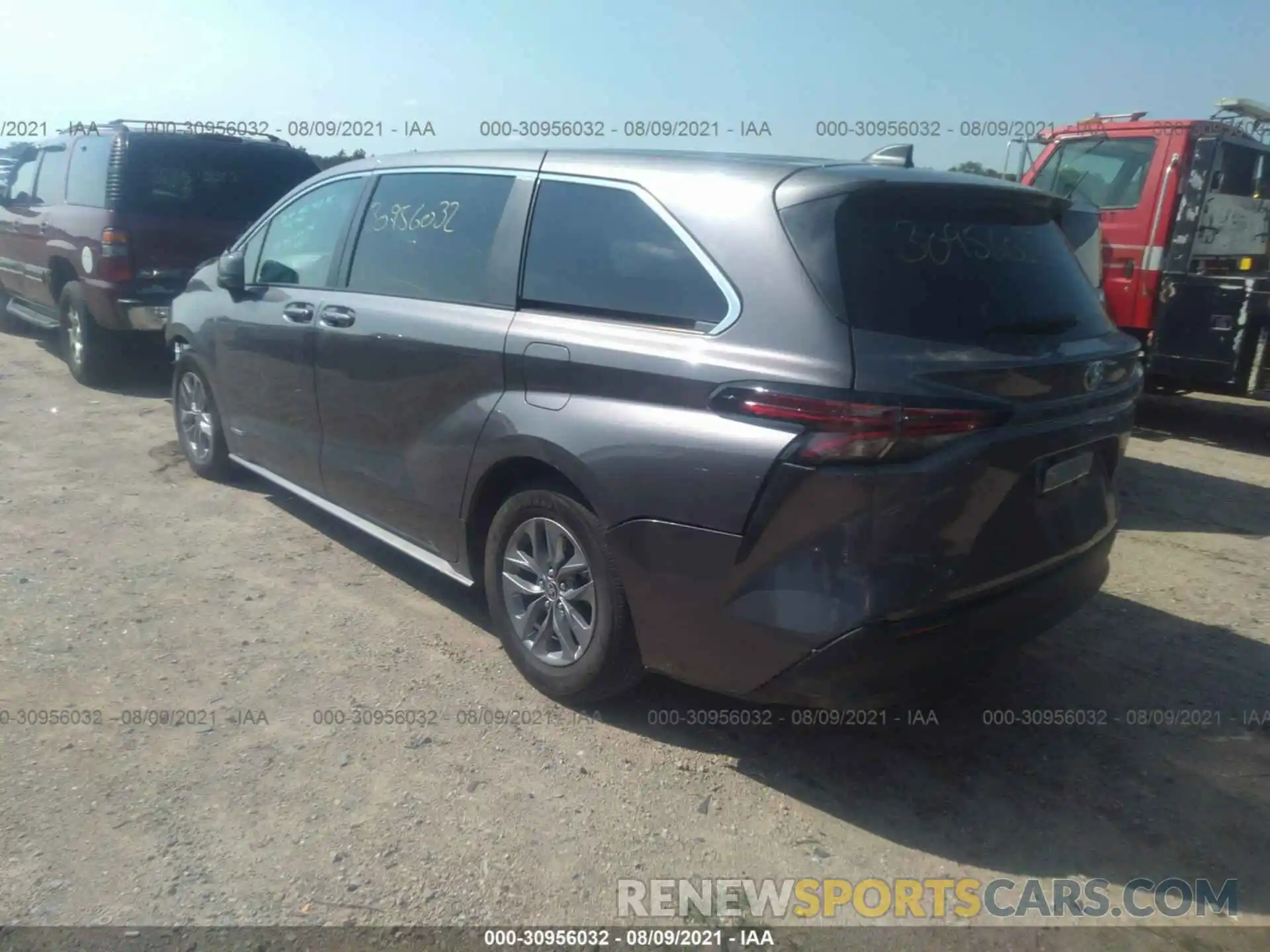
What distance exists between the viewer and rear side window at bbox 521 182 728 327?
3.09 meters

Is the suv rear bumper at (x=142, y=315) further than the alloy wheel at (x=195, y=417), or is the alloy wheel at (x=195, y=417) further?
the suv rear bumper at (x=142, y=315)

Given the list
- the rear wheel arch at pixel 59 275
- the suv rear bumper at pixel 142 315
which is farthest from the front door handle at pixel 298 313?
the rear wheel arch at pixel 59 275

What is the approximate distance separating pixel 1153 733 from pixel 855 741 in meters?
1.06

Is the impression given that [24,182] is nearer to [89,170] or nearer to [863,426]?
[89,170]

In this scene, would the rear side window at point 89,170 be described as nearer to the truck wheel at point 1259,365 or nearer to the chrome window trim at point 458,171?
the chrome window trim at point 458,171

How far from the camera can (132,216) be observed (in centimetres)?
796

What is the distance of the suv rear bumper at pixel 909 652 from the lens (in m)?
2.79

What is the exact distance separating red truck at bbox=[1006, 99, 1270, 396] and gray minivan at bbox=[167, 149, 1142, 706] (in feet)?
16.7

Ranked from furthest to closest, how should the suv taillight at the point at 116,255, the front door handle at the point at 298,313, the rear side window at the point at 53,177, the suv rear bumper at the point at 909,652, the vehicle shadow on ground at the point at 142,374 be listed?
the rear side window at the point at 53,177
the vehicle shadow on ground at the point at 142,374
the suv taillight at the point at 116,255
the front door handle at the point at 298,313
the suv rear bumper at the point at 909,652

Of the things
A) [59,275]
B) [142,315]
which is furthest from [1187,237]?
[59,275]

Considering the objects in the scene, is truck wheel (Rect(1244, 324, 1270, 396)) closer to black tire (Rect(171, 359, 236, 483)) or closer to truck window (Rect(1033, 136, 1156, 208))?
truck window (Rect(1033, 136, 1156, 208))

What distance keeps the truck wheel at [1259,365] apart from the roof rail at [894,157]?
211 inches

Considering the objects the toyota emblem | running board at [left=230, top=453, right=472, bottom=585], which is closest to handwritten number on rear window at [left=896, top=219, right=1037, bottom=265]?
the toyota emblem

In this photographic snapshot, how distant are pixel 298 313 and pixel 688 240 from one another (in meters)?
2.30
